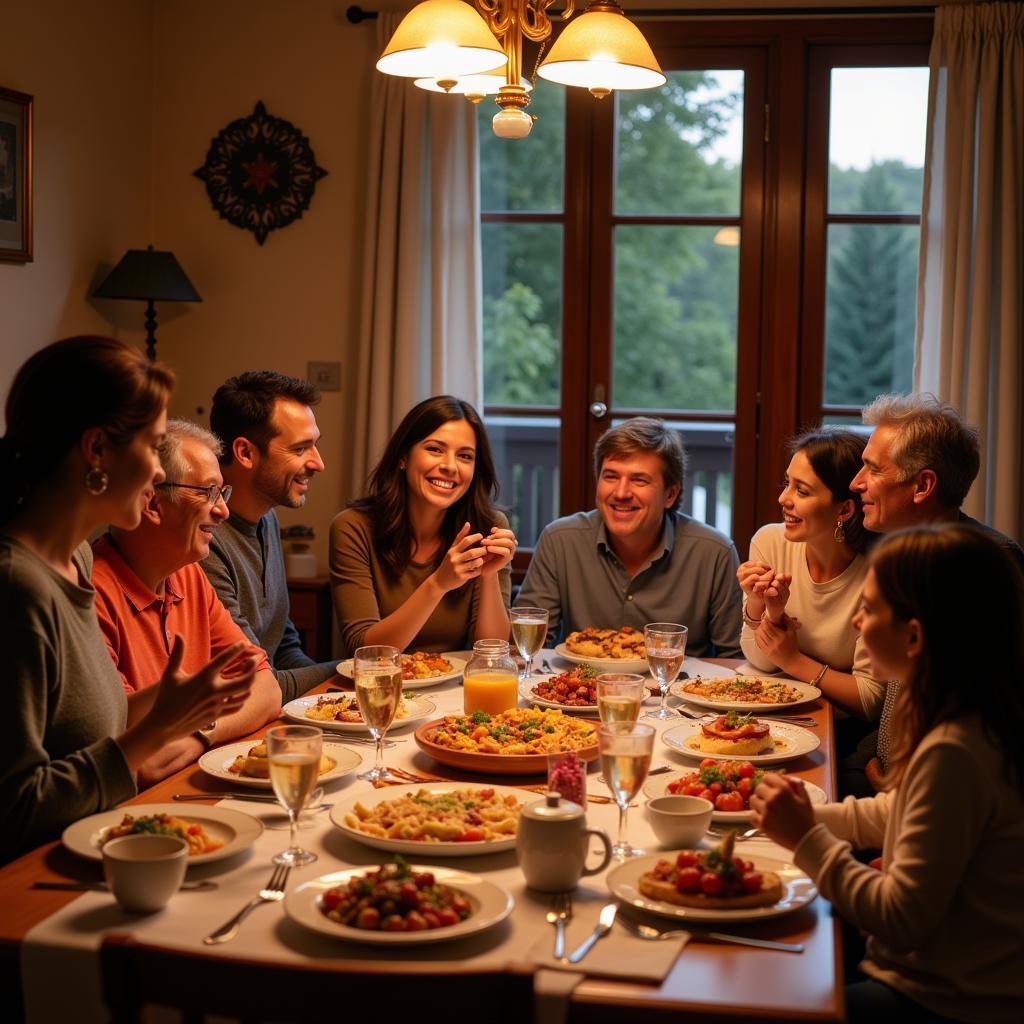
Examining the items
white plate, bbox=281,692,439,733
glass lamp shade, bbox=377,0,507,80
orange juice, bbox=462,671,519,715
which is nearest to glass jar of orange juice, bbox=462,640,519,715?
orange juice, bbox=462,671,519,715

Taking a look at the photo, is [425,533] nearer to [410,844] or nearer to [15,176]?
[410,844]

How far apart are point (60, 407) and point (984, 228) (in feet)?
11.4

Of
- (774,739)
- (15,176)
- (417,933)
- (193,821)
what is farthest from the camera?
(15,176)

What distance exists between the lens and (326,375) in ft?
15.8

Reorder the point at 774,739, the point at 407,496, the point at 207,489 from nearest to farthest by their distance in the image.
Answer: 1. the point at 774,739
2. the point at 207,489
3. the point at 407,496

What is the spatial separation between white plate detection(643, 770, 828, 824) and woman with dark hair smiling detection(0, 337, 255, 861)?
60 centimetres

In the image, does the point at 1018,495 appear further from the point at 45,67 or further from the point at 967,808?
the point at 45,67

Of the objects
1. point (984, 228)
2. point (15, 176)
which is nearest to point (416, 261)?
point (15, 176)

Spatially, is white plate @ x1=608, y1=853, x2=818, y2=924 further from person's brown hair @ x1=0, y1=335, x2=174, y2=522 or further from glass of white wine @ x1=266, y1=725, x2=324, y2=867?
person's brown hair @ x1=0, y1=335, x2=174, y2=522

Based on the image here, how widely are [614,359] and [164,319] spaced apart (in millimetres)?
1740

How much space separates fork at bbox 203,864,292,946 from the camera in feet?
4.45

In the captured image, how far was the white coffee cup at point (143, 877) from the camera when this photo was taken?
4.56 feet

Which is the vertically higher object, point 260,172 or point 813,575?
point 260,172

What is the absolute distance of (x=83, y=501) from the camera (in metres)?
1.73
